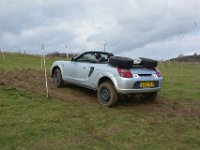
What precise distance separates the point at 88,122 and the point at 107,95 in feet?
7.27

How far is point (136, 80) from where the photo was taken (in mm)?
10680

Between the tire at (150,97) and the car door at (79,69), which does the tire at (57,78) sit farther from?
the tire at (150,97)

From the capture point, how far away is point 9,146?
23.2 ft

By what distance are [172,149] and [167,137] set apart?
2.46 ft

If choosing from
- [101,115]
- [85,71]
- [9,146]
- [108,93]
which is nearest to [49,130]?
[9,146]

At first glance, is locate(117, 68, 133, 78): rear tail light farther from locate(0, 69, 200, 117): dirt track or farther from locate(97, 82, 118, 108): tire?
locate(0, 69, 200, 117): dirt track

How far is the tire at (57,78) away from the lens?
13.6 metres

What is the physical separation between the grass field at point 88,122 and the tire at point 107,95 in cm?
24

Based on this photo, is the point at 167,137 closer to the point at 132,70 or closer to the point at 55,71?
the point at 132,70

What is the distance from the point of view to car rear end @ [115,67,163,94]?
10.6 m

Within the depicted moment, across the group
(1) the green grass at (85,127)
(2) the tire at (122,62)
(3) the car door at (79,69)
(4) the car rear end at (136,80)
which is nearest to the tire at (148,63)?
(4) the car rear end at (136,80)

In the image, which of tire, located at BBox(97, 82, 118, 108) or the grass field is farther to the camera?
tire, located at BBox(97, 82, 118, 108)

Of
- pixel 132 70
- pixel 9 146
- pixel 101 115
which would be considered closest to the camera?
pixel 9 146

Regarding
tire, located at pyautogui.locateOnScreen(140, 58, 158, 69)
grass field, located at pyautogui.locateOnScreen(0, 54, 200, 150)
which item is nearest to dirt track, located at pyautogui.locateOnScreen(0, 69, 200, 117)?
grass field, located at pyautogui.locateOnScreen(0, 54, 200, 150)
